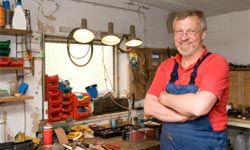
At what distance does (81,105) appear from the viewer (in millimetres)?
2861

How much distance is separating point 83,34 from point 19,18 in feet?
2.06

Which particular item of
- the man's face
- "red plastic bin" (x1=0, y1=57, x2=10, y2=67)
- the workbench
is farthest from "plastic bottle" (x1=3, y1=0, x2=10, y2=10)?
the man's face

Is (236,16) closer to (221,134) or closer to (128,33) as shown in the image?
(128,33)

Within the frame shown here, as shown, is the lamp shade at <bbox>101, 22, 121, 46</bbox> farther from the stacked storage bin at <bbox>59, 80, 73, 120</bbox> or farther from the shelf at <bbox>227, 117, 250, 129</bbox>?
the shelf at <bbox>227, 117, 250, 129</bbox>

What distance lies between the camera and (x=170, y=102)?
62.9 inches

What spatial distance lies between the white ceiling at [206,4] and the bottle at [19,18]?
155 centimetres

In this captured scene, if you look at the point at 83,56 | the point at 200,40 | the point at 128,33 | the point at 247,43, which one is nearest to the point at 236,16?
the point at 247,43

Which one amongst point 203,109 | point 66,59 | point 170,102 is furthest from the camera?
point 66,59

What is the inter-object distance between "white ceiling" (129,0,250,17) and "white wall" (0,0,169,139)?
185 mm

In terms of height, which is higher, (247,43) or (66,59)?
(247,43)

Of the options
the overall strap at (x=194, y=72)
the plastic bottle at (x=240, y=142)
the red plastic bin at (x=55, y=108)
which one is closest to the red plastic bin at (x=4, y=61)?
the red plastic bin at (x=55, y=108)

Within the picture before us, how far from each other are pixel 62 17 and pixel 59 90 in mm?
747

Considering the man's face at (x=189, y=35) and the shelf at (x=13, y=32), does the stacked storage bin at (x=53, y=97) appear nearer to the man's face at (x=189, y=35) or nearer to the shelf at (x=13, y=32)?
the shelf at (x=13, y=32)

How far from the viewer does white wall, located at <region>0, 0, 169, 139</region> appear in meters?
2.52
